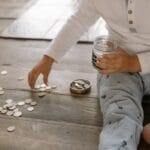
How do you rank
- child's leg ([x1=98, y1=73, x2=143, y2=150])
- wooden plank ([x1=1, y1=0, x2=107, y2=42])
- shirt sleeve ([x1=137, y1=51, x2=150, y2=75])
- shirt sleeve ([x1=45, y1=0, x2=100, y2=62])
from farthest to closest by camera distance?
wooden plank ([x1=1, y1=0, x2=107, y2=42]) < shirt sleeve ([x1=45, y1=0, x2=100, y2=62]) < shirt sleeve ([x1=137, y1=51, x2=150, y2=75]) < child's leg ([x1=98, y1=73, x2=143, y2=150])

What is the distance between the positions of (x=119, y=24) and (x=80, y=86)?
0.24 m

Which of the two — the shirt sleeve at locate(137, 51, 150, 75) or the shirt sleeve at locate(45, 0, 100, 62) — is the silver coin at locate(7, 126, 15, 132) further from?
the shirt sleeve at locate(137, 51, 150, 75)

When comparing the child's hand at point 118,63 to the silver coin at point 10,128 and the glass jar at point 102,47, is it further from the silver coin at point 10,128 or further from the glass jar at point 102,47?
the silver coin at point 10,128

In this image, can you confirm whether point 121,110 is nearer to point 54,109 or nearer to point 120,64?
point 120,64

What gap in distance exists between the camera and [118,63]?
0.88m

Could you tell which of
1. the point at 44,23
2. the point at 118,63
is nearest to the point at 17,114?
the point at 118,63

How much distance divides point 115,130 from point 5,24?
867mm

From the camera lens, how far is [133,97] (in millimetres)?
905

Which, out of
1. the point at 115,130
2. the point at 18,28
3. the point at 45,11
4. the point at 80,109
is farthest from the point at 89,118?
the point at 45,11

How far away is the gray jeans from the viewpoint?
2.60 feet

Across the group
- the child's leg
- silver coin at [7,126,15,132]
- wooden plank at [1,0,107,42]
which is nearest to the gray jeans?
the child's leg

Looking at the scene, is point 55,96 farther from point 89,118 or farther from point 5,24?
point 5,24

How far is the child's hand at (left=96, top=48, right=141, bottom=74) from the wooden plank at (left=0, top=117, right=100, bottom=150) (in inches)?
6.6

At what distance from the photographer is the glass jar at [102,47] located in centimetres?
90
